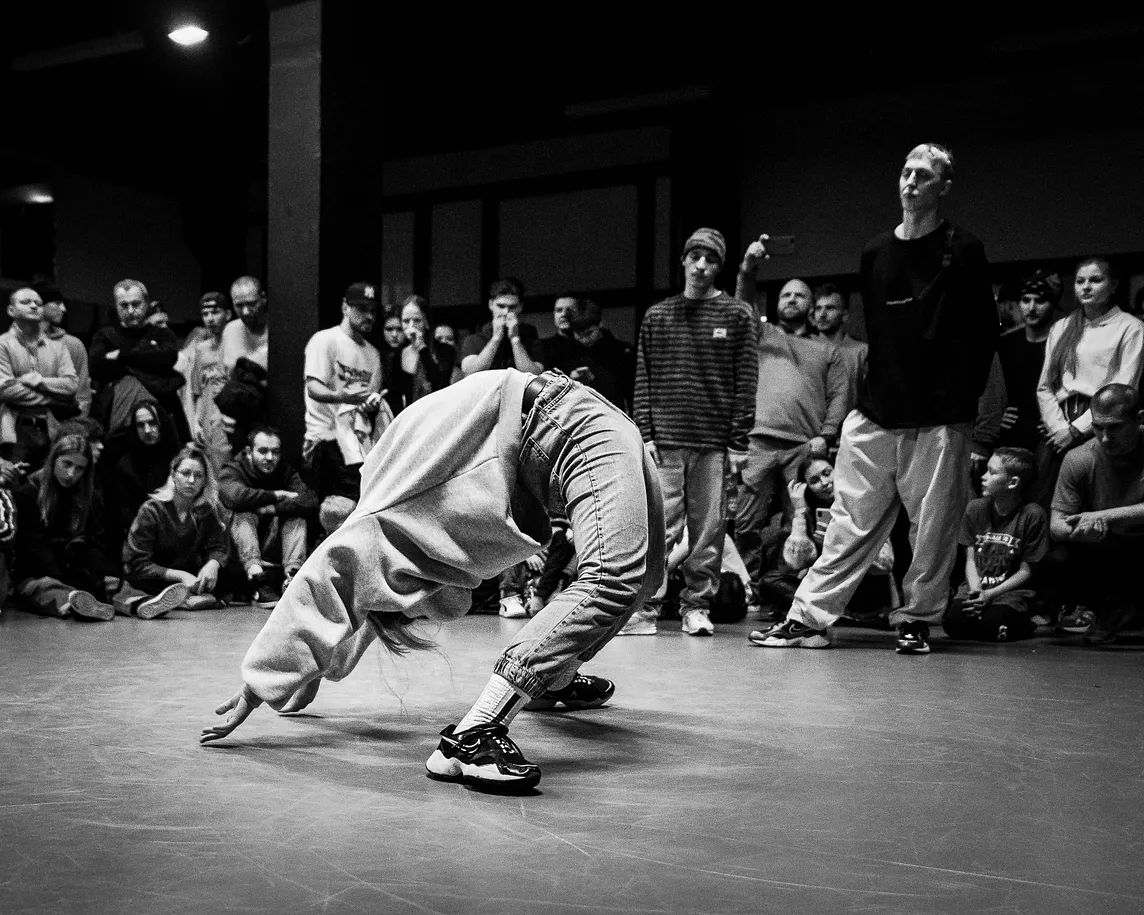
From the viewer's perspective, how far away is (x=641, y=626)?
4.78 m

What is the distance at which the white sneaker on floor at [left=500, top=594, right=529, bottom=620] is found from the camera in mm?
5500

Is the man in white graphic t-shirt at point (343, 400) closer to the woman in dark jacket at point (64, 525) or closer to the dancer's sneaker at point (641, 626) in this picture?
the woman in dark jacket at point (64, 525)

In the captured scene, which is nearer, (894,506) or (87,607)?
(894,506)

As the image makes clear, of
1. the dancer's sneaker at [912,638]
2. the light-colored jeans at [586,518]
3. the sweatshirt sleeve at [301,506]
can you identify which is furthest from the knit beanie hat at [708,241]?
the light-colored jeans at [586,518]

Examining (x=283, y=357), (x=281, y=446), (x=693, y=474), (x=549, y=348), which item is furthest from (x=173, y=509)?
(x=693, y=474)

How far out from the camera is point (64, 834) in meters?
1.84

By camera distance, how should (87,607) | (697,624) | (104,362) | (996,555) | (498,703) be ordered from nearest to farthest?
(498,703) → (697,624) → (87,607) → (996,555) → (104,362)

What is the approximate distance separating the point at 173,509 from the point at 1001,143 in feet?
21.5

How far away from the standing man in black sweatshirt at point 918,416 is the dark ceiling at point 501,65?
3.89 meters

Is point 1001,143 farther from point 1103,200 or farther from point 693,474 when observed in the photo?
point 693,474

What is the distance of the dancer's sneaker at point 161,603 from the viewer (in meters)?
5.18

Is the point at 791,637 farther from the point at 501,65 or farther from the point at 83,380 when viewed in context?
the point at 501,65

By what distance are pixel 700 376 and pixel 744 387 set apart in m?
0.18

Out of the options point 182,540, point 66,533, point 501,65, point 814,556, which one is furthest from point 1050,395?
point 501,65
